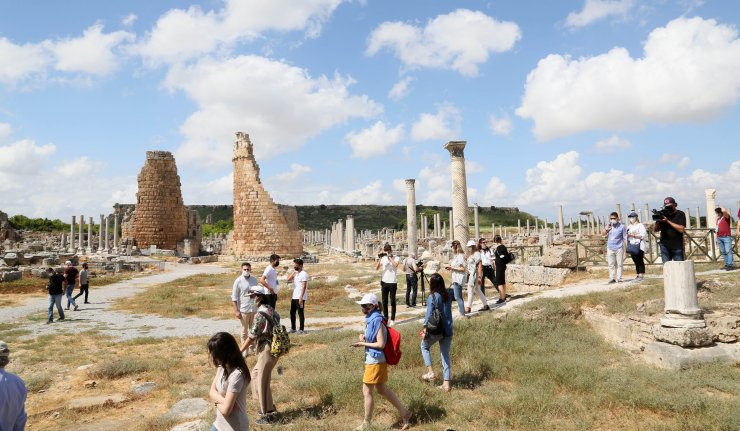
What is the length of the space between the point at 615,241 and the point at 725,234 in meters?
3.25

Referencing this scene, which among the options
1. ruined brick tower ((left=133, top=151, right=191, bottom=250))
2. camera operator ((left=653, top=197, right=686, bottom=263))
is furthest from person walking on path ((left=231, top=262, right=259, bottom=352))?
ruined brick tower ((left=133, top=151, right=191, bottom=250))

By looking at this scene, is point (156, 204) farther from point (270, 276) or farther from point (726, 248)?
point (726, 248)

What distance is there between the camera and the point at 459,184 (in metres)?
16.5

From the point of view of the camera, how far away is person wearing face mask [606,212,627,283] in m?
10.3

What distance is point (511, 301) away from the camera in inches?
437

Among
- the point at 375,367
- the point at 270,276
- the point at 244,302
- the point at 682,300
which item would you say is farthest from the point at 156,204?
the point at 682,300

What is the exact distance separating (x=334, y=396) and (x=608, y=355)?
488 cm

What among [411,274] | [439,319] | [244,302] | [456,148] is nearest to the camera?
[439,319]

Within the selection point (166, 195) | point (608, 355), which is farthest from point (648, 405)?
point (166, 195)

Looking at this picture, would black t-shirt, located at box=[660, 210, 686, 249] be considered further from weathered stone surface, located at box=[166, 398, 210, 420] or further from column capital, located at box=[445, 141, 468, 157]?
weathered stone surface, located at box=[166, 398, 210, 420]

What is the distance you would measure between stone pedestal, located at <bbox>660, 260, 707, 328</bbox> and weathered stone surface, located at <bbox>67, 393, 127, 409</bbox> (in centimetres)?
845

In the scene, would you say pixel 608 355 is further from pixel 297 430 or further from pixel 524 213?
pixel 524 213

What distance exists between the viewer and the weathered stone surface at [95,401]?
6.22 metres

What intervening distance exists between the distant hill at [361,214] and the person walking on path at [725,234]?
9844cm
